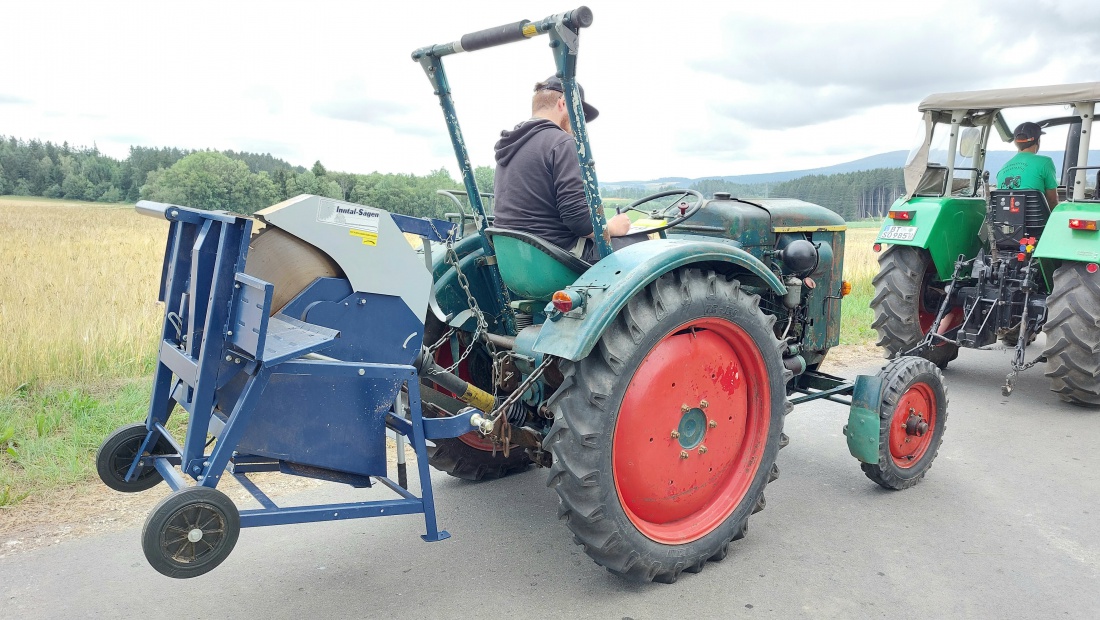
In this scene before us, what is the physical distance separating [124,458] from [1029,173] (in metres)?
6.71

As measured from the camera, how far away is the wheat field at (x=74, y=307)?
16.3 ft

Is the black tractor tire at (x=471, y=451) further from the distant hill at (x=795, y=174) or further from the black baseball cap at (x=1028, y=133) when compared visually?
the black baseball cap at (x=1028, y=133)

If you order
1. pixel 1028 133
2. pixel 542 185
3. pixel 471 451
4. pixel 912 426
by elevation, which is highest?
pixel 1028 133

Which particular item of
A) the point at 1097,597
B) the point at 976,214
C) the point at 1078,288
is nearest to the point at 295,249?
the point at 1097,597

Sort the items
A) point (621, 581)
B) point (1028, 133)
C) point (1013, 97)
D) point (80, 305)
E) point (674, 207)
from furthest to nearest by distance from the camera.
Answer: point (1028, 133)
point (80, 305)
point (1013, 97)
point (674, 207)
point (621, 581)

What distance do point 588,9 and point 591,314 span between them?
1026 mm

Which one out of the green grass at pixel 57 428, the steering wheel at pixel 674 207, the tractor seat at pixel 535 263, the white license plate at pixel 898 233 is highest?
the steering wheel at pixel 674 207

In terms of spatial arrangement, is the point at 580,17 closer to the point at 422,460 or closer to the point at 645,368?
the point at 645,368

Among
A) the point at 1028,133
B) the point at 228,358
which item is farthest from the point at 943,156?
the point at 228,358

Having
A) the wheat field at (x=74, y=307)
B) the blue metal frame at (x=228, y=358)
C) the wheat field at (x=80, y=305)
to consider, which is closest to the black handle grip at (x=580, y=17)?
the blue metal frame at (x=228, y=358)

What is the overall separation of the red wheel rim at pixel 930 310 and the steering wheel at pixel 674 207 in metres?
3.46

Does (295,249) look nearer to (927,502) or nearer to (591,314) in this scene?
(591,314)

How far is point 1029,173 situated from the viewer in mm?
6176

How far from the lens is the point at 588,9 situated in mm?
2469
